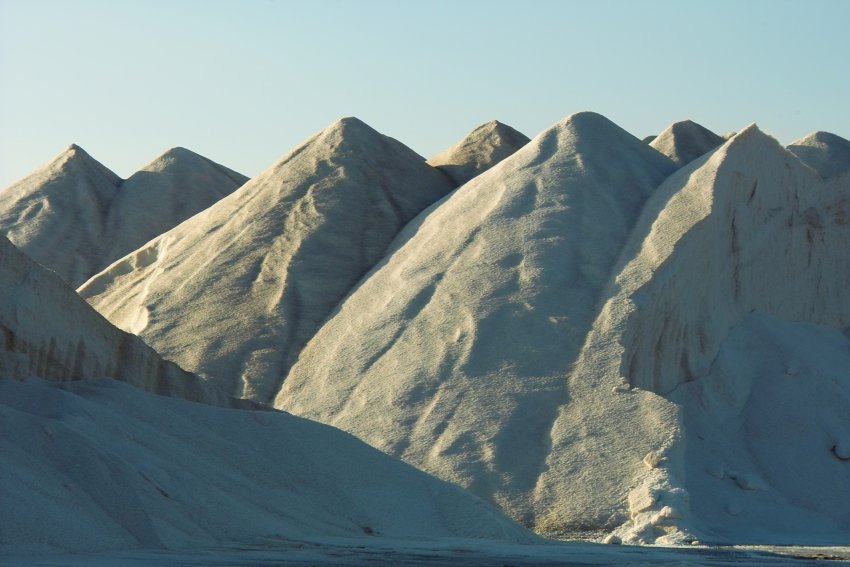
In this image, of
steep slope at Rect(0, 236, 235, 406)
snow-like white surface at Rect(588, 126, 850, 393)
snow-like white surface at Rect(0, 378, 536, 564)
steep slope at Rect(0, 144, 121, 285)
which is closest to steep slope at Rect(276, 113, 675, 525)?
snow-like white surface at Rect(588, 126, 850, 393)

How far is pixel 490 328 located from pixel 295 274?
5.57 metres

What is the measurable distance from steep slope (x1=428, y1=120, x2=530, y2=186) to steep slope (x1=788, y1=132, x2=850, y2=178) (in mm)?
9414

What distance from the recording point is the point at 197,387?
17484 mm

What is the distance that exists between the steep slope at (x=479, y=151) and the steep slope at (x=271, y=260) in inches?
27.8

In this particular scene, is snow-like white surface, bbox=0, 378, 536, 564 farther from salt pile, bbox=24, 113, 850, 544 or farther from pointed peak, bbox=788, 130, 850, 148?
pointed peak, bbox=788, 130, 850, 148

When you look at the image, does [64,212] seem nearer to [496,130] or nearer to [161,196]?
[161,196]

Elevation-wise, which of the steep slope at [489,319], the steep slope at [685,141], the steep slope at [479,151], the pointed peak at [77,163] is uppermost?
the pointed peak at [77,163]

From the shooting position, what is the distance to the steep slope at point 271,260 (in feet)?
83.6

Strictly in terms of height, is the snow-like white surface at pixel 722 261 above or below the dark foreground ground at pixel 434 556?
above

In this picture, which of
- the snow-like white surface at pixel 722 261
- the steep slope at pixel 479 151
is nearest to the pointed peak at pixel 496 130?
the steep slope at pixel 479 151

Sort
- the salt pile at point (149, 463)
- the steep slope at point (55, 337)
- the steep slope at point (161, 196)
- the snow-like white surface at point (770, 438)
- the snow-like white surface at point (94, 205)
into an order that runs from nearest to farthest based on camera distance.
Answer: the salt pile at point (149, 463) < the steep slope at point (55, 337) < the snow-like white surface at point (770, 438) < the snow-like white surface at point (94, 205) < the steep slope at point (161, 196)

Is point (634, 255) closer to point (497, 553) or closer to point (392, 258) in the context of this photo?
point (392, 258)

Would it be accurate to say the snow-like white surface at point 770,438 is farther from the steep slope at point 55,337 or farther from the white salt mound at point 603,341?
the steep slope at point 55,337

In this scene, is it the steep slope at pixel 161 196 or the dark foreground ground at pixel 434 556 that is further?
the steep slope at pixel 161 196
